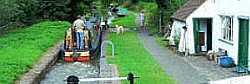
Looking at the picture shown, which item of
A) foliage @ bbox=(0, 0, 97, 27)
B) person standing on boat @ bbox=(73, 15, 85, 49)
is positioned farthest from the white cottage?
foliage @ bbox=(0, 0, 97, 27)

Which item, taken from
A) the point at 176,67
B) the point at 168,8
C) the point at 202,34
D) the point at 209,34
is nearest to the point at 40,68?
the point at 176,67

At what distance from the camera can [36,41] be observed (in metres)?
29.1

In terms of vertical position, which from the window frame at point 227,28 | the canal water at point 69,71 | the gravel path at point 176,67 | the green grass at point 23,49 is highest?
the window frame at point 227,28

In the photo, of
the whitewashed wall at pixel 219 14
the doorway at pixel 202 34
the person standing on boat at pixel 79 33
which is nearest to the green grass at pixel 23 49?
the person standing on boat at pixel 79 33

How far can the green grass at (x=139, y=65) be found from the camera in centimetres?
1712

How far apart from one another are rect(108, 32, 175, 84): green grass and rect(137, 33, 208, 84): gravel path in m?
0.31

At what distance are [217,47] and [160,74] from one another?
6.40 metres

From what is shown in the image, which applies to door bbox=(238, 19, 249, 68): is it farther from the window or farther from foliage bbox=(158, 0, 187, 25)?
foliage bbox=(158, 0, 187, 25)

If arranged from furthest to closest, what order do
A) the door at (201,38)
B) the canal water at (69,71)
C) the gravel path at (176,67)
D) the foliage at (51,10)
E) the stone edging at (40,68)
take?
the foliage at (51,10)
the door at (201,38)
the canal water at (69,71)
the gravel path at (176,67)
the stone edging at (40,68)

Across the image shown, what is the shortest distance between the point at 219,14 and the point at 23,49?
925cm

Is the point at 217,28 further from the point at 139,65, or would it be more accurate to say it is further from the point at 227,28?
the point at 139,65

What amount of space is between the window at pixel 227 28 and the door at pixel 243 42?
1643mm

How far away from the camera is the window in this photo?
2206cm

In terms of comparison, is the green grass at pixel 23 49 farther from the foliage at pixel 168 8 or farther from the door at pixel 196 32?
the foliage at pixel 168 8
